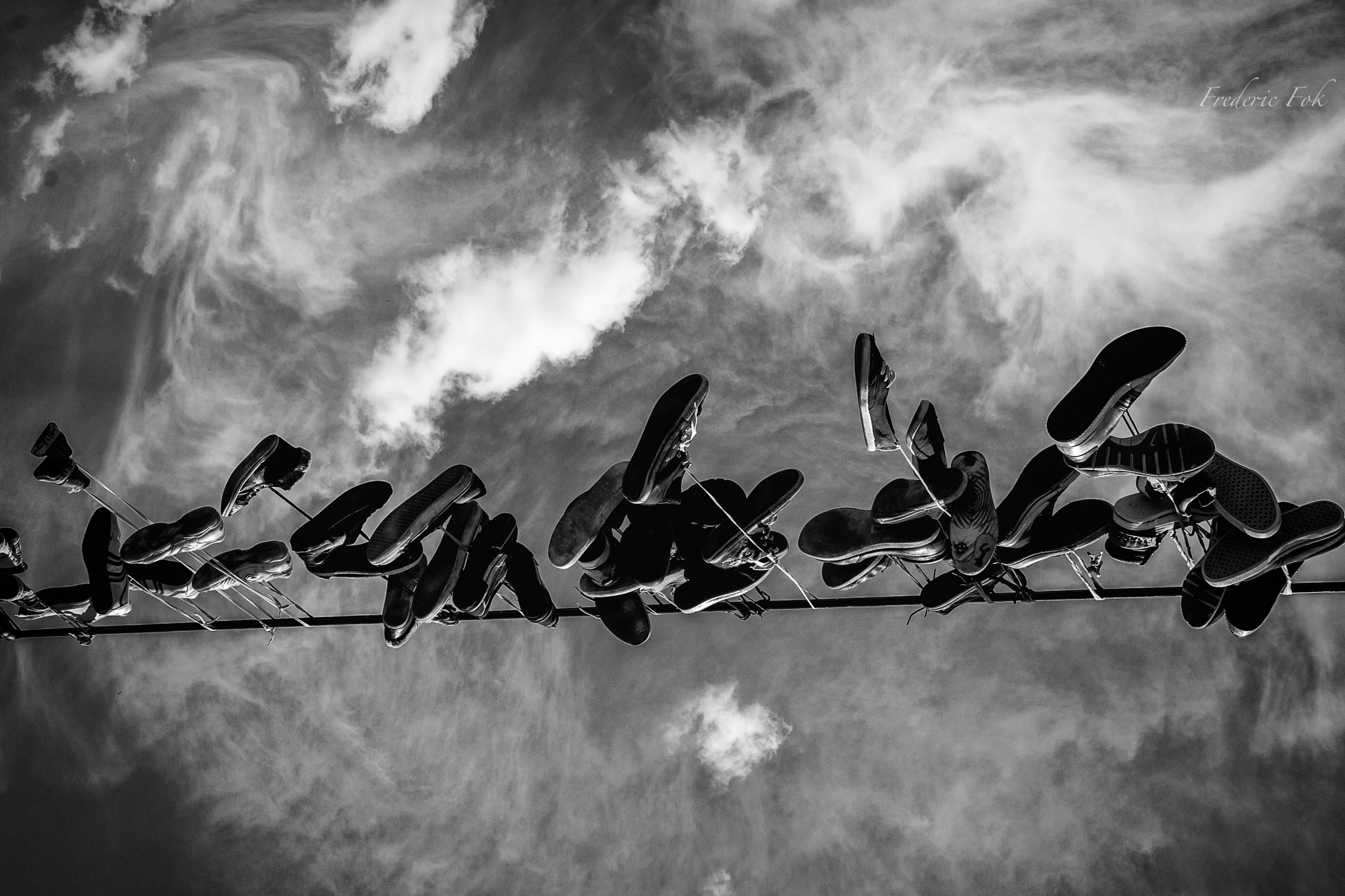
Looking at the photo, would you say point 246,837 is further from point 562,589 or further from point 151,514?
point 562,589

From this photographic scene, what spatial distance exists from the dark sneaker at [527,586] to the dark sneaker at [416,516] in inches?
34.7

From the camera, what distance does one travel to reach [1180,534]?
7.11m

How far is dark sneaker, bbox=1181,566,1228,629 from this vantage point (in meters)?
6.20

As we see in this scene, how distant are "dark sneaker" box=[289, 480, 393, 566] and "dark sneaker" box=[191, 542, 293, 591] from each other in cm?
71

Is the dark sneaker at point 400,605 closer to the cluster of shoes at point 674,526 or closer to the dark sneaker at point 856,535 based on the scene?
the cluster of shoes at point 674,526

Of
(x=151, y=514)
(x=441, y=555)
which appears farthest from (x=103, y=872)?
(x=441, y=555)

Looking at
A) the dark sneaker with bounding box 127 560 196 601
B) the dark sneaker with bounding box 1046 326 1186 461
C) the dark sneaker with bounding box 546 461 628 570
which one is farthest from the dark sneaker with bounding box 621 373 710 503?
the dark sneaker with bounding box 127 560 196 601

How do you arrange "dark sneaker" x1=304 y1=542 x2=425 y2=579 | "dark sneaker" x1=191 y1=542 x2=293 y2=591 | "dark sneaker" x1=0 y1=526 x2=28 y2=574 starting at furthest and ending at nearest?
"dark sneaker" x1=0 y1=526 x2=28 y2=574
"dark sneaker" x1=191 y1=542 x2=293 y2=591
"dark sneaker" x1=304 y1=542 x2=425 y2=579

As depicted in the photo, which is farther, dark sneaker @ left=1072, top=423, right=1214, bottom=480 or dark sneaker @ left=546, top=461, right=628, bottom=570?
dark sneaker @ left=546, top=461, right=628, bottom=570

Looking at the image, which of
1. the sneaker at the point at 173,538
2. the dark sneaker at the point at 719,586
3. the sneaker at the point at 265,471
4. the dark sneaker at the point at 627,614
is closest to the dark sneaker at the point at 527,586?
the dark sneaker at the point at 627,614

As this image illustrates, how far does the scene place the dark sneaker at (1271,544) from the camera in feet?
18.4

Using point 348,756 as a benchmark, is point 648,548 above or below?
above

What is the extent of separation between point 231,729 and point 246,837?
1773mm

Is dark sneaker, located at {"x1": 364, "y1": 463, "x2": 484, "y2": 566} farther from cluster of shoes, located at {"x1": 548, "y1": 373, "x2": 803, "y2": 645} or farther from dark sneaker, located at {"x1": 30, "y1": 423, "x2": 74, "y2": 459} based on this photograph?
dark sneaker, located at {"x1": 30, "y1": 423, "x2": 74, "y2": 459}
